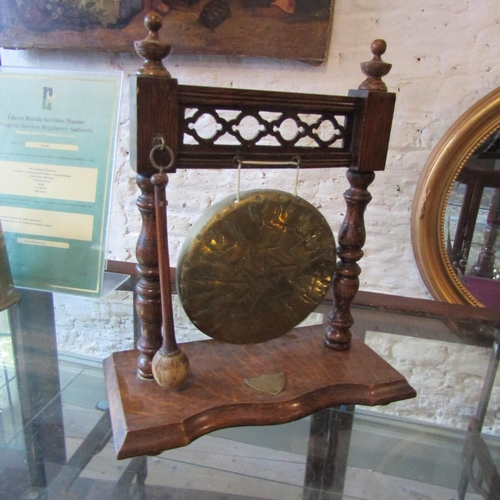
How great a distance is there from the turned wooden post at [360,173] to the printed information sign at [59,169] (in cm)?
39

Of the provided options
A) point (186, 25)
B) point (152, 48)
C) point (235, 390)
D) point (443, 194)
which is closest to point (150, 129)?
point (152, 48)

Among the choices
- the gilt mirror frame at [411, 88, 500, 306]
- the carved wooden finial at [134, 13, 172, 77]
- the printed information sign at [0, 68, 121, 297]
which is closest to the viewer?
the carved wooden finial at [134, 13, 172, 77]

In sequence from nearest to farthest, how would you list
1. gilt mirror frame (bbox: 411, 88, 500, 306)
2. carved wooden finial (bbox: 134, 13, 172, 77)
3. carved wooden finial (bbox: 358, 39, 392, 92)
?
carved wooden finial (bbox: 134, 13, 172, 77), carved wooden finial (bbox: 358, 39, 392, 92), gilt mirror frame (bbox: 411, 88, 500, 306)

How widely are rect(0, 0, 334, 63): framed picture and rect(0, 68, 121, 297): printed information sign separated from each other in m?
0.34

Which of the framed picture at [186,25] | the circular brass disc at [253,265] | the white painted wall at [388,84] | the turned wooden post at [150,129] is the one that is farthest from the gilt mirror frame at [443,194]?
the turned wooden post at [150,129]

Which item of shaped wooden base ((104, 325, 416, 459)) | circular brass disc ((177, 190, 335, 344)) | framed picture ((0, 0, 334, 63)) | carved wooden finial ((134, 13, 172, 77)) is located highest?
framed picture ((0, 0, 334, 63))

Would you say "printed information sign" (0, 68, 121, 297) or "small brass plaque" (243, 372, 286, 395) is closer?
"small brass plaque" (243, 372, 286, 395)

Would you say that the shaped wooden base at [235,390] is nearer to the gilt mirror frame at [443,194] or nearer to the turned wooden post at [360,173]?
the turned wooden post at [360,173]

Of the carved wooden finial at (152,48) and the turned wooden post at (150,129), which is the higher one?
the carved wooden finial at (152,48)

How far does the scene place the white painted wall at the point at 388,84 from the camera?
3.08 ft

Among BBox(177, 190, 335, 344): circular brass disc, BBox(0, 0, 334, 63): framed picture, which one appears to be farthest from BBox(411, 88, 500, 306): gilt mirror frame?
BBox(177, 190, 335, 344): circular brass disc

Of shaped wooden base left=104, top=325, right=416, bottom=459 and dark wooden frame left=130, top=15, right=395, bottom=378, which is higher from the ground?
dark wooden frame left=130, top=15, right=395, bottom=378

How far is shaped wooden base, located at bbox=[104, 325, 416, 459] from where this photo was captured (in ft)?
1.84

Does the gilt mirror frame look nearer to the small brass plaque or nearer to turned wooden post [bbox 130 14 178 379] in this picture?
the small brass plaque
